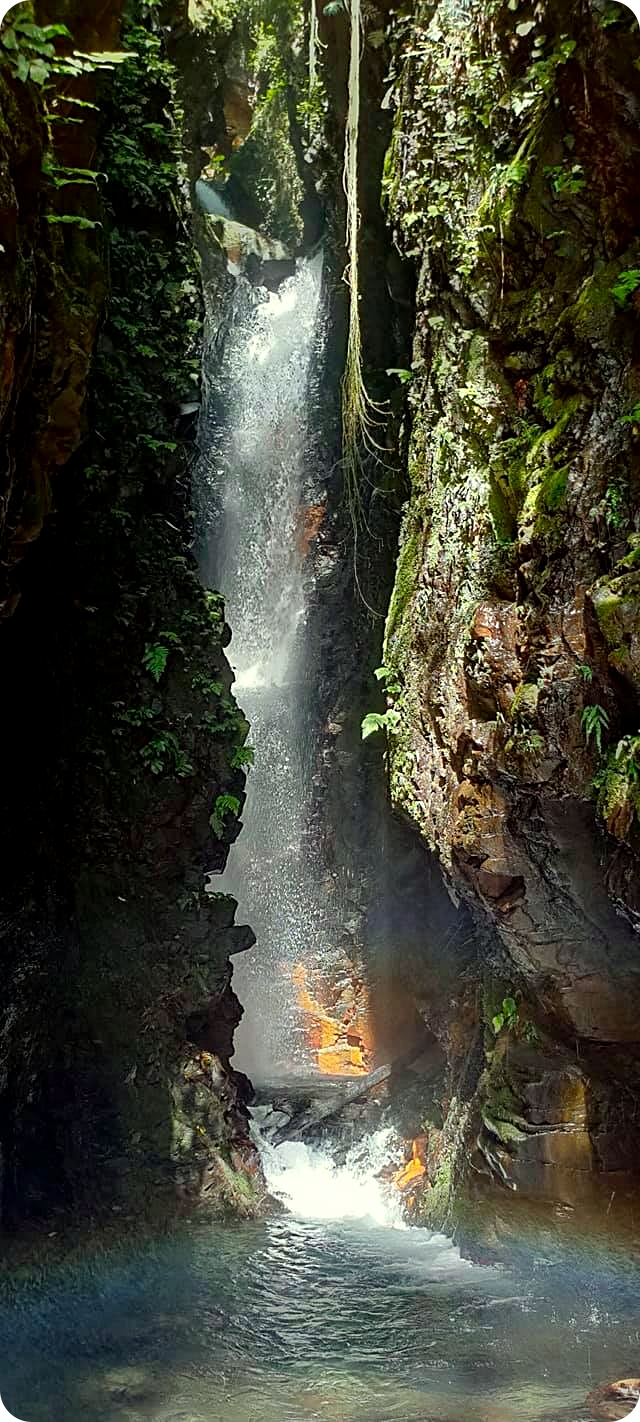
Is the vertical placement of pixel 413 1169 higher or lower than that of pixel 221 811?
lower

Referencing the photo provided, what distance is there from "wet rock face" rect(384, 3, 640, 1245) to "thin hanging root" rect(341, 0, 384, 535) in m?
0.44

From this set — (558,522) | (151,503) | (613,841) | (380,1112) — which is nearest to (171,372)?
(151,503)

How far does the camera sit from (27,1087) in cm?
685

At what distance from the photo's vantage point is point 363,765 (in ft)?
36.7

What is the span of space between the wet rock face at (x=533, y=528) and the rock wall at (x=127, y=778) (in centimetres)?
224

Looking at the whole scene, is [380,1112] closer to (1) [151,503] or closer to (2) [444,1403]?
(2) [444,1403]

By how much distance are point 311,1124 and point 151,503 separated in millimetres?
6224

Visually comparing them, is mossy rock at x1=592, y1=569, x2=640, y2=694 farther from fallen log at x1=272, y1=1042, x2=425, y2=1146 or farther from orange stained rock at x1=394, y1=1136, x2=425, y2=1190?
fallen log at x1=272, y1=1042, x2=425, y2=1146

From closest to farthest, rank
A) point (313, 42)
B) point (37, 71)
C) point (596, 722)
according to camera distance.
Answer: point (37, 71), point (596, 722), point (313, 42)

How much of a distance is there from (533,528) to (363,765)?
6050 mm

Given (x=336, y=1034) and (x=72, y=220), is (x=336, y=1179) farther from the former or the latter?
(x=72, y=220)

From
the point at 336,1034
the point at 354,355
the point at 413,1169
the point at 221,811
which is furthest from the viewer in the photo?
the point at 336,1034

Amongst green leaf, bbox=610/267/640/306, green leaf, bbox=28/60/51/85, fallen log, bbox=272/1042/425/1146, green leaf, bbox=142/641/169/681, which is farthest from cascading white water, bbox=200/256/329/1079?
green leaf, bbox=28/60/51/85

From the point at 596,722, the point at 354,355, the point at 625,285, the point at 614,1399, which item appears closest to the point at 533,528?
the point at 596,722
